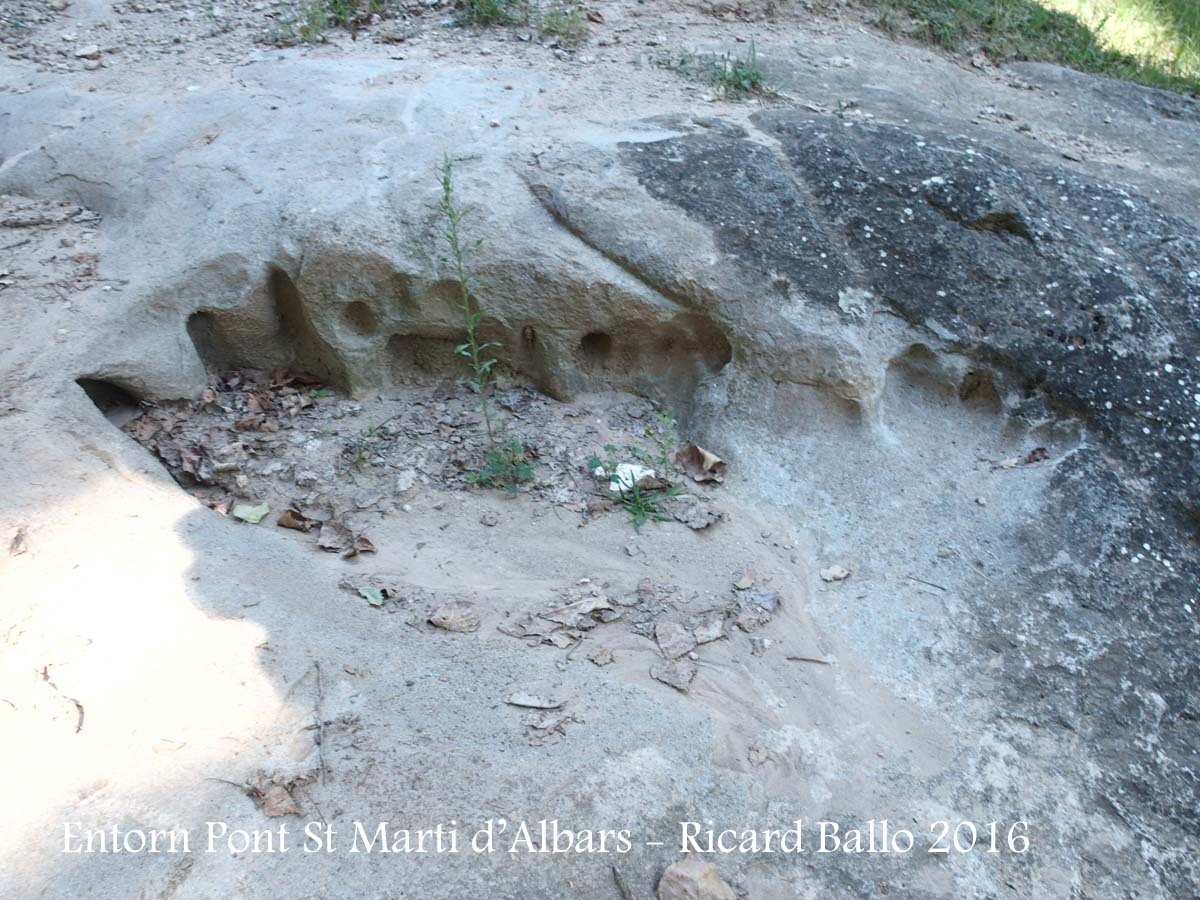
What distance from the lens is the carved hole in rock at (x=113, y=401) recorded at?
322 centimetres

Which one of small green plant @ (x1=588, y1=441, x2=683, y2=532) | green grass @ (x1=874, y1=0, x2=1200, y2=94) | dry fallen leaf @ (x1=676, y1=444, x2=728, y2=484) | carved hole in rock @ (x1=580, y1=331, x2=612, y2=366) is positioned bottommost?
small green plant @ (x1=588, y1=441, x2=683, y2=532)

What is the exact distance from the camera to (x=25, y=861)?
73.3 inches

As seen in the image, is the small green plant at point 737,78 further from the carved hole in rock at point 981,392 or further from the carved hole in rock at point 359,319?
the carved hole in rock at point 359,319

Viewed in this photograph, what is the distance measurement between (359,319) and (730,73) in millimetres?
2111

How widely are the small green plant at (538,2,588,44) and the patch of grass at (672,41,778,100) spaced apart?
21.3 inches

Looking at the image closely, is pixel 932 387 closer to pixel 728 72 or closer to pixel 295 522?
pixel 728 72

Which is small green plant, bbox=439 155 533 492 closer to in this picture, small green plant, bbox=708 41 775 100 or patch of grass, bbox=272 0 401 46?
small green plant, bbox=708 41 775 100

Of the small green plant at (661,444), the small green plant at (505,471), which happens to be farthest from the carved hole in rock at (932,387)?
the small green plant at (505,471)

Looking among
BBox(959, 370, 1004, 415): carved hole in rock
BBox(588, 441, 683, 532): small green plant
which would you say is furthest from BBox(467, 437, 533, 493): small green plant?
BBox(959, 370, 1004, 415): carved hole in rock

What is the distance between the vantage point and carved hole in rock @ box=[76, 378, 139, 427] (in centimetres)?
322

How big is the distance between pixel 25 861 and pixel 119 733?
0.29 metres

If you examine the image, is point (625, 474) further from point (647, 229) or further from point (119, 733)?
point (119, 733)

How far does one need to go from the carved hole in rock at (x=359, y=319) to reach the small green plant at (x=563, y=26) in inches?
76.7

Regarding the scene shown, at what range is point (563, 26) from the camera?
473 cm
